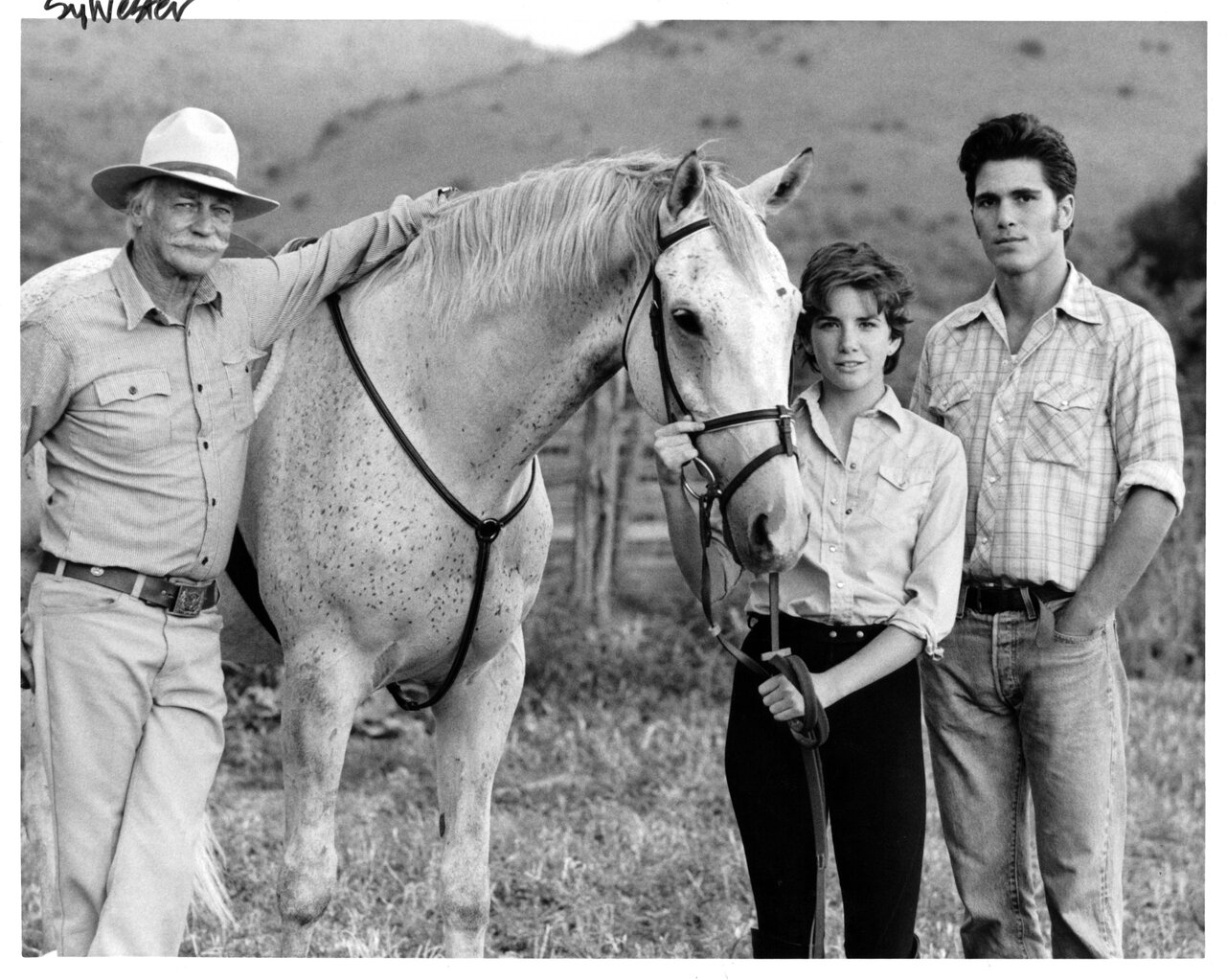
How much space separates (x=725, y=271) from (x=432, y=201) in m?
1.14

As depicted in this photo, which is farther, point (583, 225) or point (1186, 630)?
point (1186, 630)

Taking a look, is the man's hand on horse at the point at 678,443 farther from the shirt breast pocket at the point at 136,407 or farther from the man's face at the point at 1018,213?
the shirt breast pocket at the point at 136,407

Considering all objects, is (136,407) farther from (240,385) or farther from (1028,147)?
(1028,147)

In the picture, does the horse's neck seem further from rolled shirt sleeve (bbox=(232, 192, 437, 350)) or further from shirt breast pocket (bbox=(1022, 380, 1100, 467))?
shirt breast pocket (bbox=(1022, 380, 1100, 467))

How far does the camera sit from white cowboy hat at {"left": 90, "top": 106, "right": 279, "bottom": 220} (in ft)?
9.65

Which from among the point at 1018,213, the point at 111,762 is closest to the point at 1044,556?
the point at 1018,213

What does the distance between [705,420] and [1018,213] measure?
3.65ft

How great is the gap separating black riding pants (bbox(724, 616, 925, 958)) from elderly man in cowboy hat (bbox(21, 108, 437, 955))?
1.33m

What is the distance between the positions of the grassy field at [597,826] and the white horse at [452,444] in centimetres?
101

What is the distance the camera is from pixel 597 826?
544cm

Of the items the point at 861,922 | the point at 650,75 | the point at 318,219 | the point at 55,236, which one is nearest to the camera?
the point at 861,922

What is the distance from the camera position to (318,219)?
27.1m
